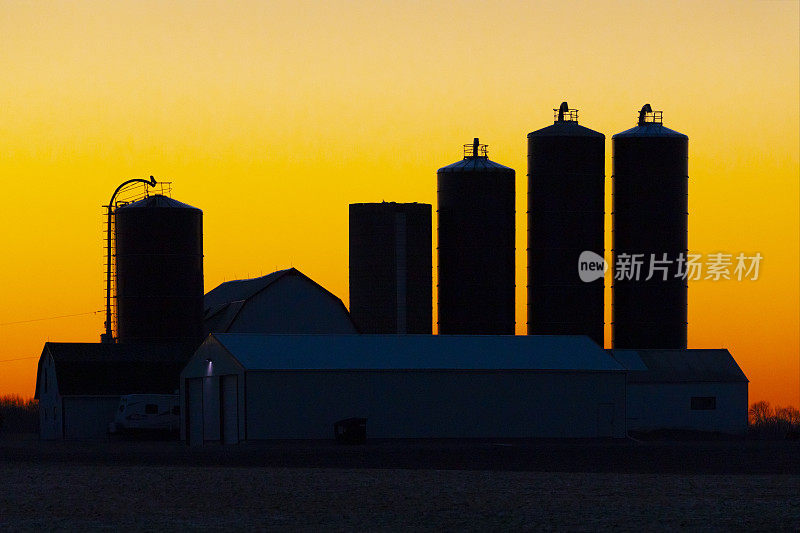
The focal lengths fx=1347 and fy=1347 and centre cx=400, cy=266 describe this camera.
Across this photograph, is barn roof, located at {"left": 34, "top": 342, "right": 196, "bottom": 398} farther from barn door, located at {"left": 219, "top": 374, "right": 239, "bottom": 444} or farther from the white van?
barn door, located at {"left": 219, "top": 374, "right": 239, "bottom": 444}

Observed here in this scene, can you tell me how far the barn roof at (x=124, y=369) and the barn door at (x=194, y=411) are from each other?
4912 millimetres

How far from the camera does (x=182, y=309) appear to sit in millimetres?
60031

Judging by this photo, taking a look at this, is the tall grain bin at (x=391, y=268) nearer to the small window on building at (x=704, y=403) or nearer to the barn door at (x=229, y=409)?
the small window on building at (x=704, y=403)

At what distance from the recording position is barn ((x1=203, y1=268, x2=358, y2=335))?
64000mm

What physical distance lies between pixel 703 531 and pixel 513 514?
3.30 metres

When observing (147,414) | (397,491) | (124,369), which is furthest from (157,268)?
(397,491)

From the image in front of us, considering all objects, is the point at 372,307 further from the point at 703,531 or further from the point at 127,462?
the point at 703,531

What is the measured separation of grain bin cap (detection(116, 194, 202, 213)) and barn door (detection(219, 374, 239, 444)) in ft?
36.0

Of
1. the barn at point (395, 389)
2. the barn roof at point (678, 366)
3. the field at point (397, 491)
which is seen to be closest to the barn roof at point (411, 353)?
the barn at point (395, 389)

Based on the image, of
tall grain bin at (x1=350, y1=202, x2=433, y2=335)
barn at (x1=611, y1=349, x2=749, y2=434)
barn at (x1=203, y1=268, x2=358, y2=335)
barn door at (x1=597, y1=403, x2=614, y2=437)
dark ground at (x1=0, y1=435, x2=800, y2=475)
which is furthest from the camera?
tall grain bin at (x1=350, y1=202, x2=433, y2=335)

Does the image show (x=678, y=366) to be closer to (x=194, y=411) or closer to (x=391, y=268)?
(x=391, y=268)

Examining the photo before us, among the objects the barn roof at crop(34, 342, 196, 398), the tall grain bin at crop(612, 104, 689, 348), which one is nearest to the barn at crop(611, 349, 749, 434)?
the tall grain bin at crop(612, 104, 689, 348)

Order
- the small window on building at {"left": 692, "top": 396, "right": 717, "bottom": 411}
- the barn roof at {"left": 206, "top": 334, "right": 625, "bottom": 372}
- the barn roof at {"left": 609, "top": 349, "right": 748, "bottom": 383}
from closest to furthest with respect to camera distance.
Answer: the barn roof at {"left": 206, "top": 334, "right": 625, "bottom": 372} < the barn roof at {"left": 609, "top": 349, "right": 748, "bottom": 383} < the small window on building at {"left": 692, "top": 396, "right": 717, "bottom": 411}

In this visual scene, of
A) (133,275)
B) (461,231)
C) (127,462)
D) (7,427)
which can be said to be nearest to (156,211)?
(133,275)
